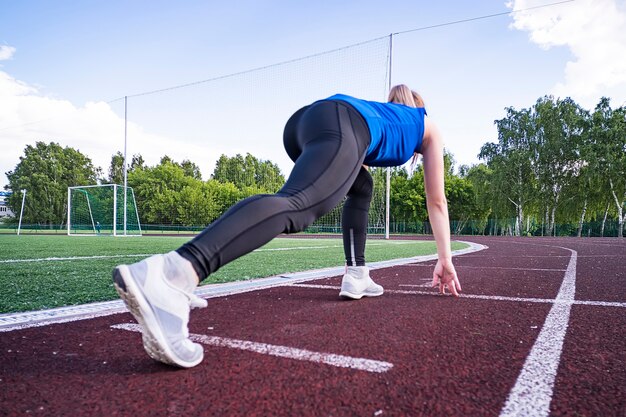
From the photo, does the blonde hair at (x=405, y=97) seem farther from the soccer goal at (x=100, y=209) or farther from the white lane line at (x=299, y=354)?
the soccer goal at (x=100, y=209)

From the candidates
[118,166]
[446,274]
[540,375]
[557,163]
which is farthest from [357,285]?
[118,166]

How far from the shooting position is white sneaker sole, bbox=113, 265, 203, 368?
1236 mm

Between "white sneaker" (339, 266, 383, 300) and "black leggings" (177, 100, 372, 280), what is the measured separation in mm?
1084

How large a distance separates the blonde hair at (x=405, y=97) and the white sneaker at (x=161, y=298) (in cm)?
152

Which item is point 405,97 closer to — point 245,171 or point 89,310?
point 89,310

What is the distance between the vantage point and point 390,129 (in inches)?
76.9

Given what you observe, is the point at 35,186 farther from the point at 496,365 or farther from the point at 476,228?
the point at 496,365

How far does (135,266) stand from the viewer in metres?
1.27

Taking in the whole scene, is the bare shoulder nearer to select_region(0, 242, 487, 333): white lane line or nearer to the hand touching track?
the hand touching track

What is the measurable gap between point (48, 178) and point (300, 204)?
6647 centimetres

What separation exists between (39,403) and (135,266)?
0.42 metres

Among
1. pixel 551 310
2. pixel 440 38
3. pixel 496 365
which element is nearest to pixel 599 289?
pixel 551 310

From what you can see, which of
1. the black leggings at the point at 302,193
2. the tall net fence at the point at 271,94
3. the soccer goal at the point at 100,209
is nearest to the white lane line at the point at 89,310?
the black leggings at the point at 302,193

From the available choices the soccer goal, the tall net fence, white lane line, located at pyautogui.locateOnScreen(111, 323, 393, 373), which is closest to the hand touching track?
white lane line, located at pyautogui.locateOnScreen(111, 323, 393, 373)
